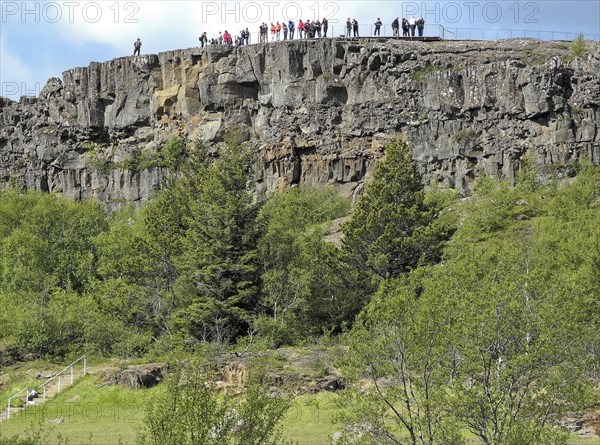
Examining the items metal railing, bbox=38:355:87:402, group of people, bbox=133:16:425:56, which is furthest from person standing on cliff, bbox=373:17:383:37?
metal railing, bbox=38:355:87:402

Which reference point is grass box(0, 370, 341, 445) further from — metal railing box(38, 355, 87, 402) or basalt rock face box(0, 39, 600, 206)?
basalt rock face box(0, 39, 600, 206)

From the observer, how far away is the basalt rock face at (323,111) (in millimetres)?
83438

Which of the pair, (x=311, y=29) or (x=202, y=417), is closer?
(x=202, y=417)

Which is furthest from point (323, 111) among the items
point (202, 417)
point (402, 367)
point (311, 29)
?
point (202, 417)

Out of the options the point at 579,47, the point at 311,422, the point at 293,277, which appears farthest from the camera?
the point at 579,47

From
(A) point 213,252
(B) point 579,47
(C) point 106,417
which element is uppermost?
(B) point 579,47

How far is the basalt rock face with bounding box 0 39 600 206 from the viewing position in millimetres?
83438

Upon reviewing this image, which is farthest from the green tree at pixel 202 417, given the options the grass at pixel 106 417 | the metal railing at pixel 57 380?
the metal railing at pixel 57 380

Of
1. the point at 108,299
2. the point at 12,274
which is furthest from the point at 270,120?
the point at 108,299

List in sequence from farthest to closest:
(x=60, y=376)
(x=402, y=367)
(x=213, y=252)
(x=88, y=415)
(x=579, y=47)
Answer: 1. (x=579, y=47)
2. (x=213, y=252)
3. (x=60, y=376)
4. (x=88, y=415)
5. (x=402, y=367)

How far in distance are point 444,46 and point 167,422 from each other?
237 feet

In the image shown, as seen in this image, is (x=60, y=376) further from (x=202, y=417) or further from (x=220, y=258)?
(x=202, y=417)

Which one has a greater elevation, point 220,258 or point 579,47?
point 579,47

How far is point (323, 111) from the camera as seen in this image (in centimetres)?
9238
